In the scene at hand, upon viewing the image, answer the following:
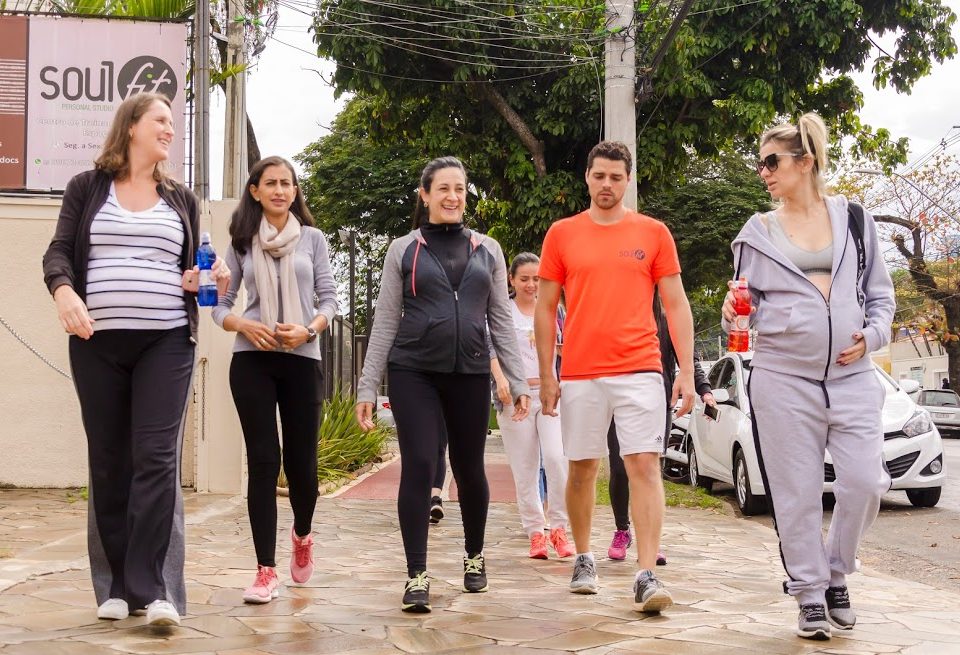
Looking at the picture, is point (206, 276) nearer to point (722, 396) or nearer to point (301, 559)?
point (301, 559)

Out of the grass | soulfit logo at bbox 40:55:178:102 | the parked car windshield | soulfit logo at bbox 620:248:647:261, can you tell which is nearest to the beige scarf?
soulfit logo at bbox 620:248:647:261

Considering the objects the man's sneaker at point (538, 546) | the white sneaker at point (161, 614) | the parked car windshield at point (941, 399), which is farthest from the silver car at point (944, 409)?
the white sneaker at point (161, 614)

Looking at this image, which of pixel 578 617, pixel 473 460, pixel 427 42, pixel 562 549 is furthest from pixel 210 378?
pixel 427 42

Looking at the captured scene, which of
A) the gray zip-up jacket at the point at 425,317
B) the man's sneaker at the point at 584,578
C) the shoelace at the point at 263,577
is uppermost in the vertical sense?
the gray zip-up jacket at the point at 425,317

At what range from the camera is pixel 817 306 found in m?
4.60

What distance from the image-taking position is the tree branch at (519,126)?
62.3 ft

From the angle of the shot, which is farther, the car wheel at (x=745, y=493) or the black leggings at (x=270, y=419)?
the car wheel at (x=745, y=493)

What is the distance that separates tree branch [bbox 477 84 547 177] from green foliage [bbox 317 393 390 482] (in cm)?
612

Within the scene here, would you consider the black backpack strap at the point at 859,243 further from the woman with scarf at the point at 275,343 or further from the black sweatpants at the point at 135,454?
the black sweatpants at the point at 135,454

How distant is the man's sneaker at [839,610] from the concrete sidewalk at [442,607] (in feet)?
0.20

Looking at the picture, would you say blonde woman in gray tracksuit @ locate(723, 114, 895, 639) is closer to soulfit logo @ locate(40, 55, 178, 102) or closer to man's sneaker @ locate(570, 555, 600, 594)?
man's sneaker @ locate(570, 555, 600, 594)

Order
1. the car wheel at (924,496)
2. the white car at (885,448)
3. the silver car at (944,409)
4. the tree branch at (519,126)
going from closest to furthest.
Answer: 1. the white car at (885,448)
2. the car wheel at (924,496)
3. the tree branch at (519,126)
4. the silver car at (944,409)

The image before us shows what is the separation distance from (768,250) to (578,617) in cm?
167

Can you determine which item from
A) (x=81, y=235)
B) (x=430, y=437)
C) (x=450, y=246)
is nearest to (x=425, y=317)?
(x=450, y=246)
